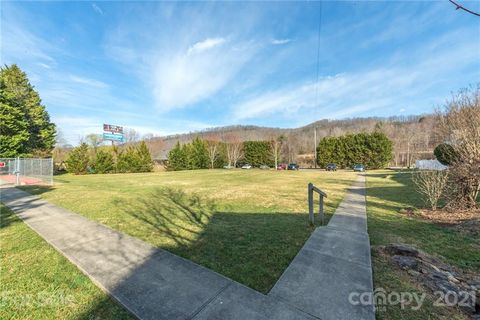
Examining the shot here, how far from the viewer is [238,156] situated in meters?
48.0

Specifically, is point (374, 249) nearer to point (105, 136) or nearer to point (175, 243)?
A: point (175, 243)

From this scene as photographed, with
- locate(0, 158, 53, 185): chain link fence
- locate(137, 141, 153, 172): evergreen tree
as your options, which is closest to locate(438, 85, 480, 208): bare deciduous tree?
locate(0, 158, 53, 185): chain link fence

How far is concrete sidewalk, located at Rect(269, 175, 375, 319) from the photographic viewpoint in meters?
2.49

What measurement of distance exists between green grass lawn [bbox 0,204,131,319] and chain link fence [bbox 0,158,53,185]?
1375 centimetres

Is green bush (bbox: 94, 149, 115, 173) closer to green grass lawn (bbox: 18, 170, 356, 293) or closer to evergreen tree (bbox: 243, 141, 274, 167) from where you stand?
green grass lawn (bbox: 18, 170, 356, 293)

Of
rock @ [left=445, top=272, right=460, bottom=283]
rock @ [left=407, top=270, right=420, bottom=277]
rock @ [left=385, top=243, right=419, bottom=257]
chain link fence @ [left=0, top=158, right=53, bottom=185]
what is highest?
chain link fence @ [left=0, top=158, right=53, bottom=185]

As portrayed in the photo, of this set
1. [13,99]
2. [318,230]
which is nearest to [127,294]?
[318,230]

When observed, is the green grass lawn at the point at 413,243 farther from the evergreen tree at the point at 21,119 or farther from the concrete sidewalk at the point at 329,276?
the evergreen tree at the point at 21,119

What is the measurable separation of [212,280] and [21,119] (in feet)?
120

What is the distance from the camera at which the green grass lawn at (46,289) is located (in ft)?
8.08

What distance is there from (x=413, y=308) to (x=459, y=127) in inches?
295

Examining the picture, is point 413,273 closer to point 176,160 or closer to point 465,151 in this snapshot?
point 465,151

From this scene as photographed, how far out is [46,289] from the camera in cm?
290

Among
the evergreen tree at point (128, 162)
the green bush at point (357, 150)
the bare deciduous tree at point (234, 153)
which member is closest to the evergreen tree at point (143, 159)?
the evergreen tree at point (128, 162)
